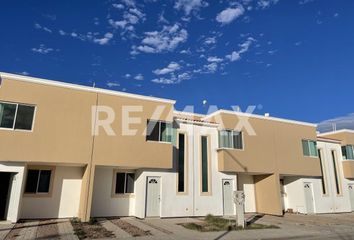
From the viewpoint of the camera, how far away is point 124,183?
61.3ft

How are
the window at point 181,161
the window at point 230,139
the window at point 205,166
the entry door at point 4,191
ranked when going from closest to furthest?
1. the entry door at point 4,191
2. the window at point 181,161
3. the window at point 205,166
4. the window at point 230,139

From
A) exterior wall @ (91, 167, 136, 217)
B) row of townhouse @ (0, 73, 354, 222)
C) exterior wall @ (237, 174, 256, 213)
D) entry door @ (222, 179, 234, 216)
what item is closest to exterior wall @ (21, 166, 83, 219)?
row of townhouse @ (0, 73, 354, 222)

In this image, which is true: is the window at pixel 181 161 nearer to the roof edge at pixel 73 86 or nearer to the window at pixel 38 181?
the roof edge at pixel 73 86

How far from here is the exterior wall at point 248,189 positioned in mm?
23203

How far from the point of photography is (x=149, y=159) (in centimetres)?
1741

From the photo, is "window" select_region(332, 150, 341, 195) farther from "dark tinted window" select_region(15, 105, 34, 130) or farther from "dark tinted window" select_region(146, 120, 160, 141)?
"dark tinted window" select_region(15, 105, 34, 130)

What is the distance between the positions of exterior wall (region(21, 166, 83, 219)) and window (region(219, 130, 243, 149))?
10.2 meters

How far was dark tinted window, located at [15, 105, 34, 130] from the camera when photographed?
14.6 meters

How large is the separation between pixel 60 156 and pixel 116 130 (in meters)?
3.49

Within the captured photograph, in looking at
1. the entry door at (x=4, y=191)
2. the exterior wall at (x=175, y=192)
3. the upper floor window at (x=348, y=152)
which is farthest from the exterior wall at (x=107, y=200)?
the upper floor window at (x=348, y=152)

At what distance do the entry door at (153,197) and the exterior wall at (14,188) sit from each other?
729cm

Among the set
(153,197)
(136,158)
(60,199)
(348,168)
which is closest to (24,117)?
(60,199)

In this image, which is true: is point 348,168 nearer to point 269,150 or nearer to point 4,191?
point 269,150

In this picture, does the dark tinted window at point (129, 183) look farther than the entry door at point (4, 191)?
Yes
